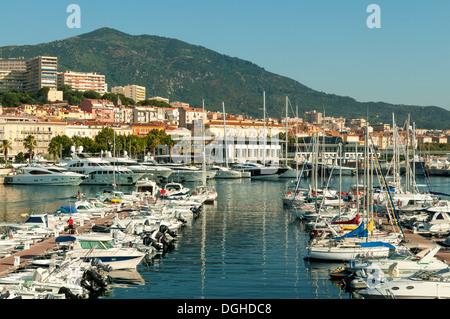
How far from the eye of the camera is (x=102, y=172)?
216 ft

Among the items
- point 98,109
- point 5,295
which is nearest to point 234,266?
point 5,295

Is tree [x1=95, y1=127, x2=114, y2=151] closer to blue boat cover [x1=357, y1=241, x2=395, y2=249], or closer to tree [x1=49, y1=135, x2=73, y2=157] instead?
tree [x1=49, y1=135, x2=73, y2=157]

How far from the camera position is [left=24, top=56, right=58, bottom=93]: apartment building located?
A: 550 feet

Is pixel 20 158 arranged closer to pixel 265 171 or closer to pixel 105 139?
pixel 105 139

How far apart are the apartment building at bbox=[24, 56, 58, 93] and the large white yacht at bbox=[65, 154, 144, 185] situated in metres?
105

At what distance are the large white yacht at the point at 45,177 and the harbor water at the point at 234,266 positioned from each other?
1027 inches

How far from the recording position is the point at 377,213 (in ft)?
108

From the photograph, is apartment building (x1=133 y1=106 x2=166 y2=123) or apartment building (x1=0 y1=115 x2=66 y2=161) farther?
apartment building (x1=133 y1=106 x2=166 y2=123)

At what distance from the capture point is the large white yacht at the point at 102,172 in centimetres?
6462

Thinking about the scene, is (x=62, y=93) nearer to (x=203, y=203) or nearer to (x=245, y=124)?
(x=245, y=124)

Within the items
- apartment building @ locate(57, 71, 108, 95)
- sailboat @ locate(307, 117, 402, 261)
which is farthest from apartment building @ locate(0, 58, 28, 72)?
sailboat @ locate(307, 117, 402, 261)

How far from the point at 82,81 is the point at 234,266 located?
539 feet
